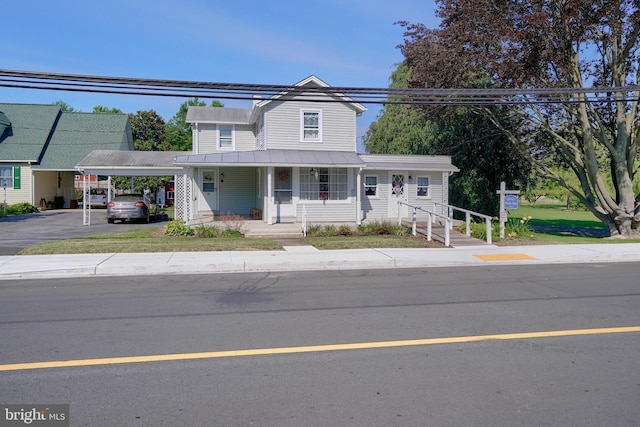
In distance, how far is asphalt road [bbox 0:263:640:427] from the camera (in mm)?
Answer: 4070

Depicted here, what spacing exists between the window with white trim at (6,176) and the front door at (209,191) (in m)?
15.4

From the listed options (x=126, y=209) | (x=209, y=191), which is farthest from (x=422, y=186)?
(x=126, y=209)

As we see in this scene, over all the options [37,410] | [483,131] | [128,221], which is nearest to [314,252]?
[37,410]

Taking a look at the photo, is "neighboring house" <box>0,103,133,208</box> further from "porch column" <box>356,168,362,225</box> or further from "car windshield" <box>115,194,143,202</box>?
"porch column" <box>356,168,362,225</box>

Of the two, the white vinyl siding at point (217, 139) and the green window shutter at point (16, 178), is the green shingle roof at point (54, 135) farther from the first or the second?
the white vinyl siding at point (217, 139)

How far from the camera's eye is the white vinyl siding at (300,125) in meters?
21.1

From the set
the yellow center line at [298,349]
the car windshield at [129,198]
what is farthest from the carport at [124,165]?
the yellow center line at [298,349]

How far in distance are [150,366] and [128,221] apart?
21547 mm

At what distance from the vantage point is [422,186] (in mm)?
23359

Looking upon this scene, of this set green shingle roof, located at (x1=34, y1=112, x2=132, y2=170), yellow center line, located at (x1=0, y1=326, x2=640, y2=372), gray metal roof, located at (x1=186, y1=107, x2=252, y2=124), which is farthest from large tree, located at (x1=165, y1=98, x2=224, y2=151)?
yellow center line, located at (x1=0, y1=326, x2=640, y2=372)

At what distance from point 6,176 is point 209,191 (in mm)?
15989

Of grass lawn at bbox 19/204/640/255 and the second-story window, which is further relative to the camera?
the second-story window

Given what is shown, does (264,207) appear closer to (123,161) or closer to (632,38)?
(123,161)

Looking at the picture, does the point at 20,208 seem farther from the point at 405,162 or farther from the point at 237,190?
the point at 405,162
